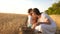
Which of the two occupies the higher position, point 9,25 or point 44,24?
point 44,24

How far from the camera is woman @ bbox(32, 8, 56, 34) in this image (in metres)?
8.44

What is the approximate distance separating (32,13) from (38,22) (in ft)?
1.34

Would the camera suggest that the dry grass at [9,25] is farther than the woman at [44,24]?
Yes

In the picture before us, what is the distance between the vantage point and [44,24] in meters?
8.49

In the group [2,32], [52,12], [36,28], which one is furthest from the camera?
[52,12]

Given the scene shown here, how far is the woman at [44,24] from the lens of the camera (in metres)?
8.44

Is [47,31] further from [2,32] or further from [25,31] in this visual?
[2,32]

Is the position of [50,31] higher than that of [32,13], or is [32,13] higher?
[32,13]

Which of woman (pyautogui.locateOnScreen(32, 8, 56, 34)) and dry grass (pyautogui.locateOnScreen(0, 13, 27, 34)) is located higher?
woman (pyautogui.locateOnScreen(32, 8, 56, 34))

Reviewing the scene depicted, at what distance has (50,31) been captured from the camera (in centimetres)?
872

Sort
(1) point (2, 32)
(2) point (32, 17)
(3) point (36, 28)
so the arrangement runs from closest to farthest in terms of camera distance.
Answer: (3) point (36, 28), (2) point (32, 17), (1) point (2, 32)

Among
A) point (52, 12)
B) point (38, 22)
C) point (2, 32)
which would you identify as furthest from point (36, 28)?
point (52, 12)

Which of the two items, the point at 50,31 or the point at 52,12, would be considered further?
the point at 52,12

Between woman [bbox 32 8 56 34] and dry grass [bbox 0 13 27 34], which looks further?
dry grass [bbox 0 13 27 34]
